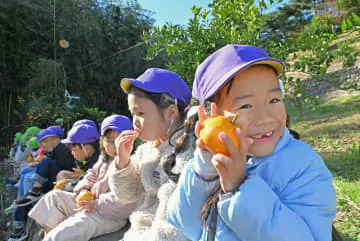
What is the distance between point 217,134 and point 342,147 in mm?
4762

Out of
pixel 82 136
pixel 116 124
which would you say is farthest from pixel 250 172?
pixel 82 136

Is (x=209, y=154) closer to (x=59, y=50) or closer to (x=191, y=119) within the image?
(x=191, y=119)

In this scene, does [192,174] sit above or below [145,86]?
below

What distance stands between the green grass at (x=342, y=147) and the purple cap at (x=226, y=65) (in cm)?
155

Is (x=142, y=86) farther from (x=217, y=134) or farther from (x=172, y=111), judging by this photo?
(x=217, y=134)

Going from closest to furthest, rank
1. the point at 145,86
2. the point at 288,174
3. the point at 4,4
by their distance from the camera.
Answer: the point at 288,174, the point at 145,86, the point at 4,4

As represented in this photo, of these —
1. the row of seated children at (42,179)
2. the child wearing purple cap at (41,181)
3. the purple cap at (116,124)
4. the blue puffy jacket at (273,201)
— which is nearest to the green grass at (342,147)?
the blue puffy jacket at (273,201)

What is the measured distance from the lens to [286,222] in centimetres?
86

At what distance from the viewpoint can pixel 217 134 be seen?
86cm

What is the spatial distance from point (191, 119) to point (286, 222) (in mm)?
741

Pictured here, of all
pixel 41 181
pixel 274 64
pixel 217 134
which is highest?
pixel 274 64

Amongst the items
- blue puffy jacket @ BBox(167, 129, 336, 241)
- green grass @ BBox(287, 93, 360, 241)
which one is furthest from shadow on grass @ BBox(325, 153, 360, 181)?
blue puffy jacket @ BBox(167, 129, 336, 241)

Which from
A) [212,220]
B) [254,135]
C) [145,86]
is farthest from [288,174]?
[145,86]

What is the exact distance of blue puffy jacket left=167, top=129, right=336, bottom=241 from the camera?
0.86 metres
